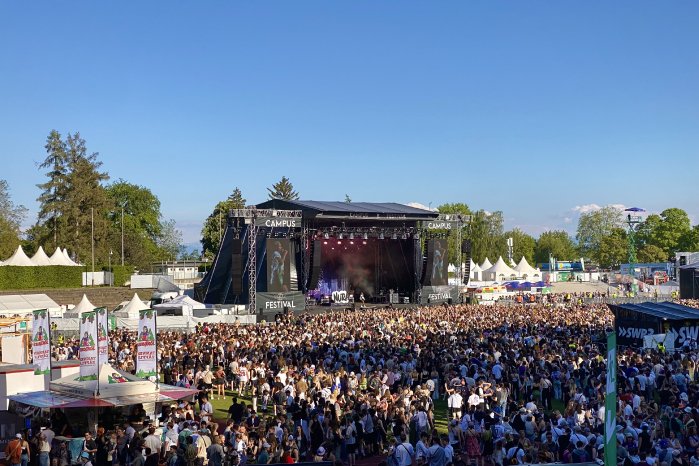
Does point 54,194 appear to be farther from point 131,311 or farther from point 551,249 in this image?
point 551,249

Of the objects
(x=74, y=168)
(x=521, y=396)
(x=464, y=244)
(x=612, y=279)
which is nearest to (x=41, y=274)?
(x=74, y=168)

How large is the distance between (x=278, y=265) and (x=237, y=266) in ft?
7.53

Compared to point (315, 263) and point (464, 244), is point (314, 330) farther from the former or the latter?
point (464, 244)

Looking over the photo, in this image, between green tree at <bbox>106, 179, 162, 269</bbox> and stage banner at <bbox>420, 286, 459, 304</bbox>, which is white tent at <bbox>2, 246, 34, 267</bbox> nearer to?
stage banner at <bbox>420, 286, 459, 304</bbox>

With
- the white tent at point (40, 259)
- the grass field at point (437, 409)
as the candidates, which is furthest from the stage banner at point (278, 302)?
the white tent at point (40, 259)

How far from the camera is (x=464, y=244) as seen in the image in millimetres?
53469

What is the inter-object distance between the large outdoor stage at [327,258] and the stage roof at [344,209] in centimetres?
6

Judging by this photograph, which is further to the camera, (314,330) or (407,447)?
(314,330)

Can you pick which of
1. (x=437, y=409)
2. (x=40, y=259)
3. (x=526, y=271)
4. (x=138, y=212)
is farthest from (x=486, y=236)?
(x=437, y=409)

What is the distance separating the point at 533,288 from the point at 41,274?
124ft

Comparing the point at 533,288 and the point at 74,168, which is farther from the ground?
the point at 74,168

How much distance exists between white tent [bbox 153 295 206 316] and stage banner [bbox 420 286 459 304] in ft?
49.9

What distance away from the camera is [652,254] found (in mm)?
111188

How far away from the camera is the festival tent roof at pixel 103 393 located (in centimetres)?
1489
